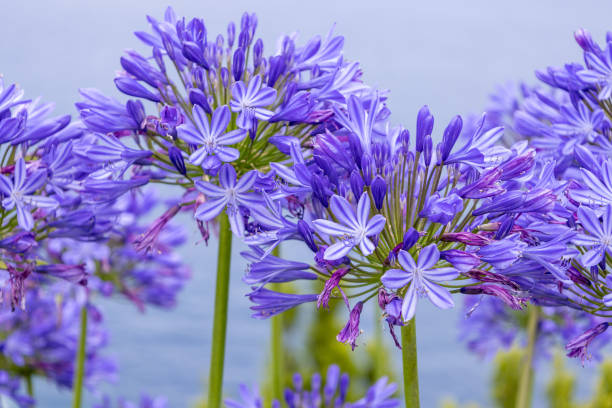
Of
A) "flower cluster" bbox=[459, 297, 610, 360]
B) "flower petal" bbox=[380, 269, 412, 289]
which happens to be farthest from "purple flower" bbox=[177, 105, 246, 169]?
"flower cluster" bbox=[459, 297, 610, 360]

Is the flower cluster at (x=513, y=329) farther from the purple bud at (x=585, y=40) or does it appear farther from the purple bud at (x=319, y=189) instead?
the purple bud at (x=319, y=189)

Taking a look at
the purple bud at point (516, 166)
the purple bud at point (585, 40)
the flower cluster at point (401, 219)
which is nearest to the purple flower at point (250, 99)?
the flower cluster at point (401, 219)

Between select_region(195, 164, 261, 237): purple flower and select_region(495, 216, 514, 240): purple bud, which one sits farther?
select_region(195, 164, 261, 237): purple flower

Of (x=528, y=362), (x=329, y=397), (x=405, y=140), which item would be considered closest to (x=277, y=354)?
(x=329, y=397)

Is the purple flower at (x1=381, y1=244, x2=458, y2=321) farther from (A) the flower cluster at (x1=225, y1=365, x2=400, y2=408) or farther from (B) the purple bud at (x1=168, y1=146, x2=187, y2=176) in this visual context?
(A) the flower cluster at (x1=225, y1=365, x2=400, y2=408)

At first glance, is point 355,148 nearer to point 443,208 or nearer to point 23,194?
point 443,208

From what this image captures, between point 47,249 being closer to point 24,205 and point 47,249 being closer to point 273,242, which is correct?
point 24,205
